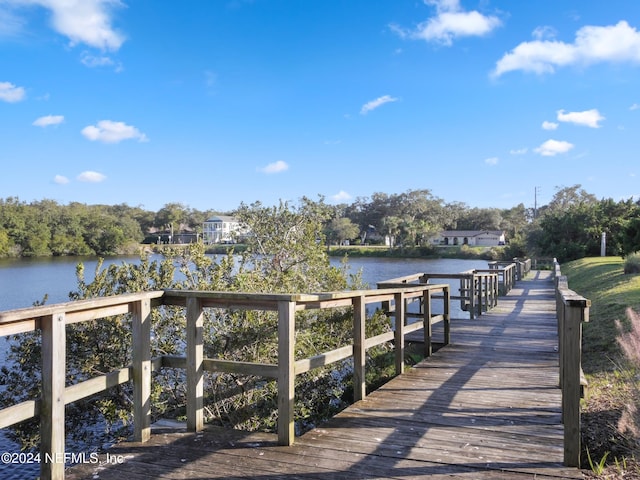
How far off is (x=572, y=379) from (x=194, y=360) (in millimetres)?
2660

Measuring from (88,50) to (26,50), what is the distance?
14.5 ft

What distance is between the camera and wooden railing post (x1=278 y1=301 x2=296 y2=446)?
11.3ft

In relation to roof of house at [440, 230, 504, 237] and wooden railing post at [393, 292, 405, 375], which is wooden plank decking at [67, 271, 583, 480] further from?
roof of house at [440, 230, 504, 237]

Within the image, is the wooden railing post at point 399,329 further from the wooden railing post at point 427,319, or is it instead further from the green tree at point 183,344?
the green tree at point 183,344

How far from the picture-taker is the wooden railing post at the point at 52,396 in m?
2.71

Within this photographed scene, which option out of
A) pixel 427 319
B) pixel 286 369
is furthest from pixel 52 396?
pixel 427 319

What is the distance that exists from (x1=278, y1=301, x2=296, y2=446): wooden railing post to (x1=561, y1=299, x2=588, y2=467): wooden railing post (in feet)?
6.04

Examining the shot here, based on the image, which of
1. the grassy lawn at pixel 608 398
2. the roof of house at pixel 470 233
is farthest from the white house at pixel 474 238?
the grassy lawn at pixel 608 398

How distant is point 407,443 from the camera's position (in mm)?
3576

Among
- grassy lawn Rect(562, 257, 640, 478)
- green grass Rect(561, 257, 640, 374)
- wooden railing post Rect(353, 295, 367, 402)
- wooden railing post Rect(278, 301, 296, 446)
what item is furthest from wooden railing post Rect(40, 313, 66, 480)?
green grass Rect(561, 257, 640, 374)

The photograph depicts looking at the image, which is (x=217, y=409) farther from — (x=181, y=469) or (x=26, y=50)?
(x=26, y=50)

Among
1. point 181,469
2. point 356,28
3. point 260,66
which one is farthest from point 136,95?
point 181,469

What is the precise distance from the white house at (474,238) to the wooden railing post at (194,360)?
83.2 meters

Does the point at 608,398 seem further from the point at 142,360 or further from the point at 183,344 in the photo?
the point at 183,344
